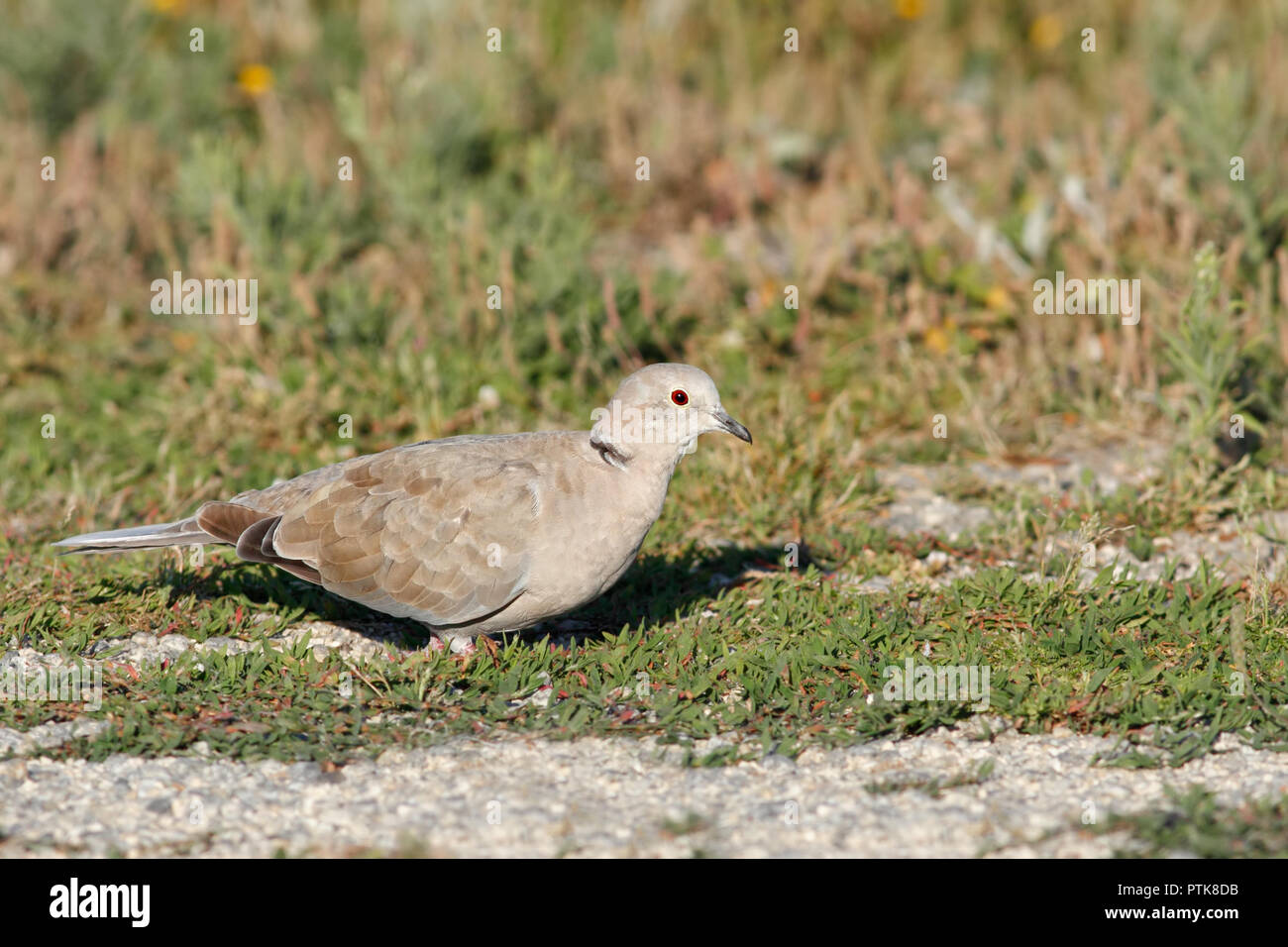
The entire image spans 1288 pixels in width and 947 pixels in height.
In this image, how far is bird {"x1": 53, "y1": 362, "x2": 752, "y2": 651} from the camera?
4.59 metres

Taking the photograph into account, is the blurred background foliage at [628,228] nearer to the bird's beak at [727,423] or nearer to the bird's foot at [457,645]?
the bird's beak at [727,423]

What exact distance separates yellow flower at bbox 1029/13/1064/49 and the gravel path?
709 centimetres

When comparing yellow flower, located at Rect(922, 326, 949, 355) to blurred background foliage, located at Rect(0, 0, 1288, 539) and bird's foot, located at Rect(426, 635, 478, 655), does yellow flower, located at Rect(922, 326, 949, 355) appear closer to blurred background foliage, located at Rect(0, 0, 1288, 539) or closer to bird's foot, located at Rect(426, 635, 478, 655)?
blurred background foliage, located at Rect(0, 0, 1288, 539)

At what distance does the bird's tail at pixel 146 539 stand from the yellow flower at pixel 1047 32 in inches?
297

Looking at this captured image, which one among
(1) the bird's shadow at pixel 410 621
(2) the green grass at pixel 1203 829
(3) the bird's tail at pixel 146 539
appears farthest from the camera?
(1) the bird's shadow at pixel 410 621

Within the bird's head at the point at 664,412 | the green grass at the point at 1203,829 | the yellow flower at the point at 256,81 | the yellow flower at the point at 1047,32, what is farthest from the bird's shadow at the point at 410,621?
the yellow flower at the point at 1047,32

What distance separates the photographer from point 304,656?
4809 millimetres

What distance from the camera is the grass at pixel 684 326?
15.3 ft

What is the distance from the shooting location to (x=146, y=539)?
4844mm

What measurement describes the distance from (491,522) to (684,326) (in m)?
3.21

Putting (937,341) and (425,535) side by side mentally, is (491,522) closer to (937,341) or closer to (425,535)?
(425,535)

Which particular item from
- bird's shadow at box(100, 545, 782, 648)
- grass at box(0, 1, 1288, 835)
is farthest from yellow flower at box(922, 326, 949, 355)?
bird's shadow at box(100, 545, 782, 648)
